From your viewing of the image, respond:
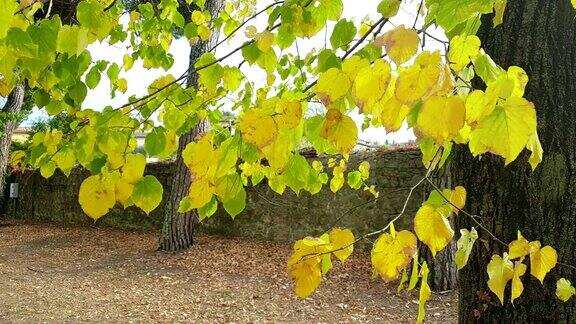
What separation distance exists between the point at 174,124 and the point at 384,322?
3576mm

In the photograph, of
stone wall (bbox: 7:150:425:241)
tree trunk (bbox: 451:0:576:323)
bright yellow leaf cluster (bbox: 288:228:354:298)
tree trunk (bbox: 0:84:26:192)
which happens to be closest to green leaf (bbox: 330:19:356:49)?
tree trunk (bbox: 451:0:576:323)

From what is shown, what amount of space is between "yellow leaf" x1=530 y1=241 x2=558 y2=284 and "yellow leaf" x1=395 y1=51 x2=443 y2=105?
0.61 m

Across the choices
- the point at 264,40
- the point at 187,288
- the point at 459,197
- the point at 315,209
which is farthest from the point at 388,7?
the point at 315,209

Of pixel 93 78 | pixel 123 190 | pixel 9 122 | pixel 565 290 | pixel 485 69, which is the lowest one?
pixel 565 290

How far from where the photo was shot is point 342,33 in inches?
49.9

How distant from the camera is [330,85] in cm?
79

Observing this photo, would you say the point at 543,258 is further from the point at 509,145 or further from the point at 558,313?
the point at 509,145

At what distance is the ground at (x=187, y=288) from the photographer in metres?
4.60

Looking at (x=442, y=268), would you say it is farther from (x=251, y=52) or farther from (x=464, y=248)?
(x=251, y=52)

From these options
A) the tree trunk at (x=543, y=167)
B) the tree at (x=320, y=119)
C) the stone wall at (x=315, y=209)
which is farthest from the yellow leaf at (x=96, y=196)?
the stone wall at (x=315, y=209)

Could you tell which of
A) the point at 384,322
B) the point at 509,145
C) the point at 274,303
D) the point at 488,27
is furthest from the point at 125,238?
the point at 509,145

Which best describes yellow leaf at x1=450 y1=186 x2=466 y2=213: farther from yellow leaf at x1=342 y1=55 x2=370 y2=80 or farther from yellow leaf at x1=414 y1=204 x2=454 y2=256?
yellow leaf at x1=342 y1=55 x2=370 y2=80

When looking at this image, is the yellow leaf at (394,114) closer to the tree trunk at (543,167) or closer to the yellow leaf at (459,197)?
the yellow leaf at (459,197)

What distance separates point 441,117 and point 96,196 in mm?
690
